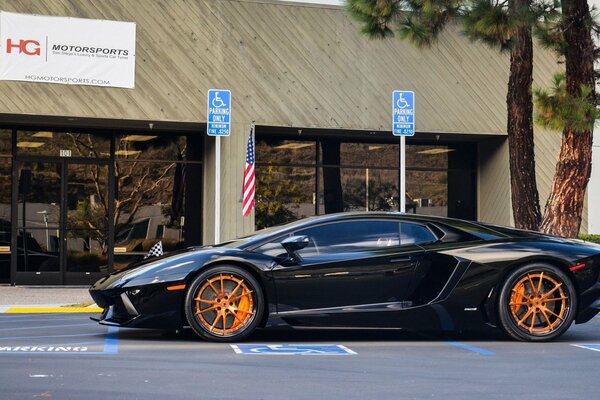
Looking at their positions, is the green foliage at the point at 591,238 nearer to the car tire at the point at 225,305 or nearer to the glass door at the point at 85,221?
the glass door at the point at 85,221

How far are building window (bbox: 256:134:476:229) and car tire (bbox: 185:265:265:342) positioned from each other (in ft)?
34.5

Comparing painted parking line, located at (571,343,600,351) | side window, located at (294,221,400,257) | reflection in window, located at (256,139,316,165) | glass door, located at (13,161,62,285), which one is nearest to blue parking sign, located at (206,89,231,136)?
reflection in window, located at (256,139,316,165)

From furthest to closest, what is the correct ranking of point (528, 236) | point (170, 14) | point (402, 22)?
point (170, 14), point (402, 22), point (528, 236)

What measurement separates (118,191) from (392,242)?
10.5 m

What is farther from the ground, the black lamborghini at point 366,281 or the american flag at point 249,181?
the american flag at point 249,181

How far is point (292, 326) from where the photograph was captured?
9.05 m

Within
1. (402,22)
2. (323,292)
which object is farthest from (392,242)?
(402,22)

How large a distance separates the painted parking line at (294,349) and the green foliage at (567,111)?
646 cm

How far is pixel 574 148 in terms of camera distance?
15.2 metres

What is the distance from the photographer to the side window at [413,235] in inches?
372

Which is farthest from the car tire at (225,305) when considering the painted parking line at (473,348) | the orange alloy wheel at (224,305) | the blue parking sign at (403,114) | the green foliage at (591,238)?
the green foliage at (591,238)

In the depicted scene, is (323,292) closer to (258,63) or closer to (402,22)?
(402,22)

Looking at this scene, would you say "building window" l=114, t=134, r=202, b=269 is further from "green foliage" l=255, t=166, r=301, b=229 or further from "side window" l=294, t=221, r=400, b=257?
"side window" l=294, t=221, r=400, b=257

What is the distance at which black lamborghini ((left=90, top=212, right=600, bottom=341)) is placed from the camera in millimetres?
8945
